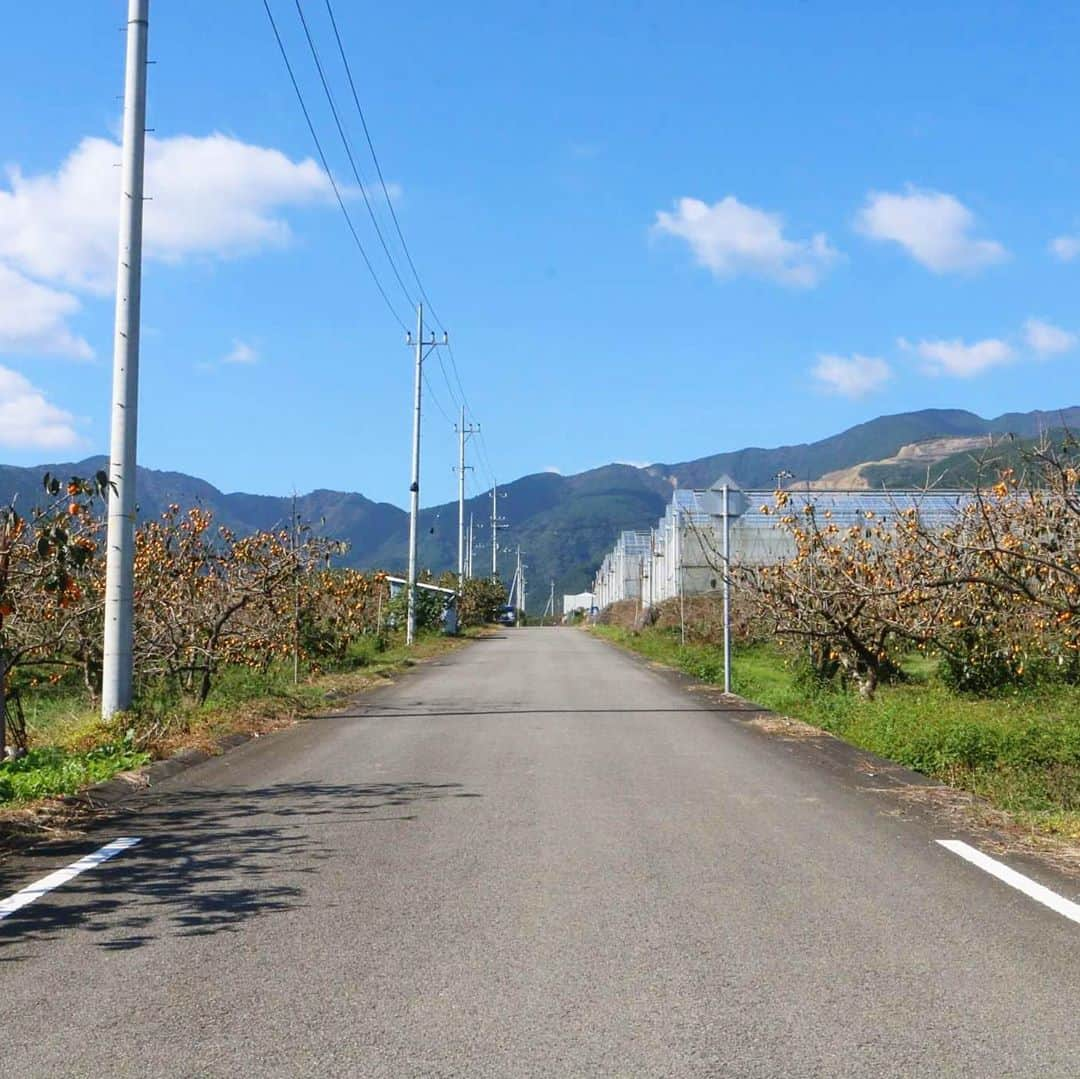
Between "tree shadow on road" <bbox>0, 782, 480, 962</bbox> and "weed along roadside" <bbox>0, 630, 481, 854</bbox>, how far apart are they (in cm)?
55

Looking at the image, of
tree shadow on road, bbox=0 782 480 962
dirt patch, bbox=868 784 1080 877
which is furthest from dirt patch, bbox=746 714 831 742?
tree shadow on road, bbox=0 782 480 962

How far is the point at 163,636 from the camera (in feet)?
58.6

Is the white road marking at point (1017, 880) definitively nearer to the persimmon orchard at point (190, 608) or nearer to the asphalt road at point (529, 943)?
the asphalt road at point (529, 943)

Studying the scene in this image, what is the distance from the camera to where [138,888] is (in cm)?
632

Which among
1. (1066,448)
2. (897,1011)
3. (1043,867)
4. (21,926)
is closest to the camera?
(897,1011)

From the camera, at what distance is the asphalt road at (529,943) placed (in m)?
4.14

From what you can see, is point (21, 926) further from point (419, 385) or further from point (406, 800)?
point (419, 385)

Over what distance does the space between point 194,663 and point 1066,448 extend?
13303 millimetres

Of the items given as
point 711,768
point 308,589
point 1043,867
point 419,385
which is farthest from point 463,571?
point 1043,867

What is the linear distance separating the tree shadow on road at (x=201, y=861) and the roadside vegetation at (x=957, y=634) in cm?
456

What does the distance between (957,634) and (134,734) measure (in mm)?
11468

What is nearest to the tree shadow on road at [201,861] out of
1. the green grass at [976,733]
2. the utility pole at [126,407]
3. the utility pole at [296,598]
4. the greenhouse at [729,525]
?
the utility pole at [126,407]

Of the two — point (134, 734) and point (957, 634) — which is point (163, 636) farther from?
point (957, 634)

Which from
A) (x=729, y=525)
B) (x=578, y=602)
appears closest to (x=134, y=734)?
(x=729, y=525)
